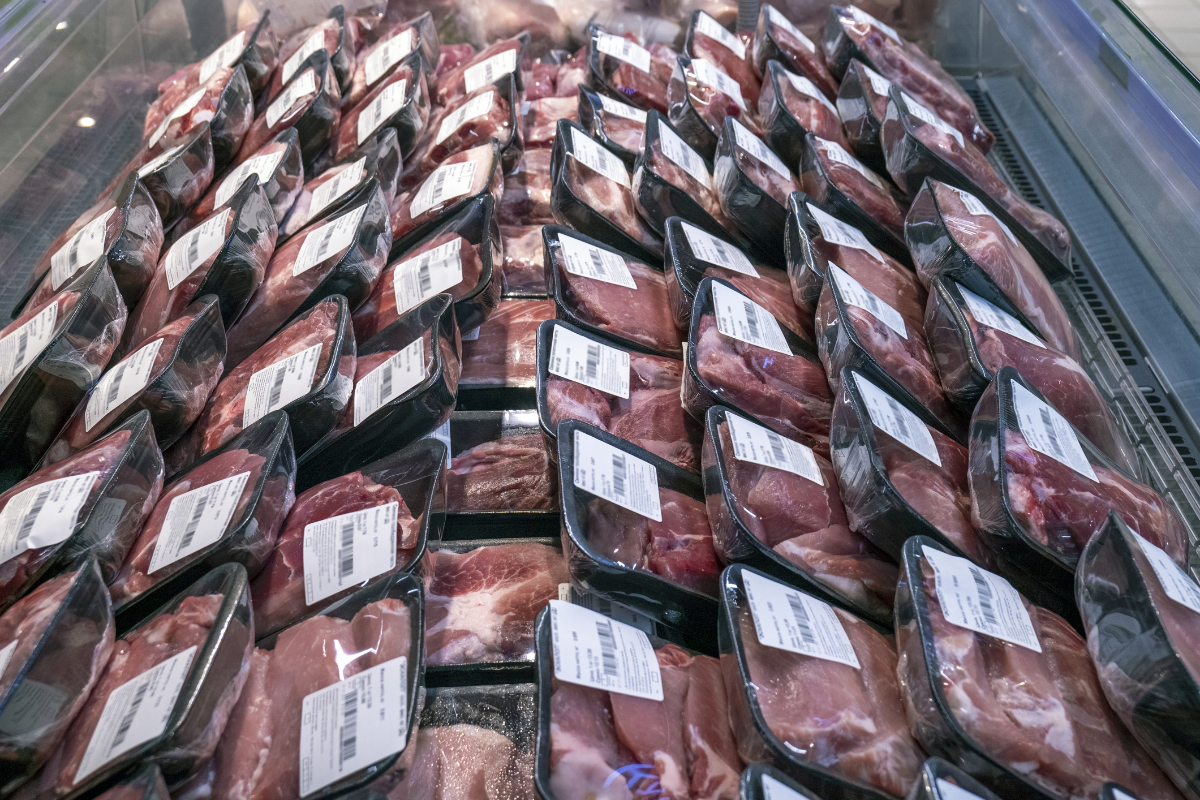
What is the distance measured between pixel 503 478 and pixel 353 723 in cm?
79

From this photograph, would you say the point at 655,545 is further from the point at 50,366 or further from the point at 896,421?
the point at 50,366

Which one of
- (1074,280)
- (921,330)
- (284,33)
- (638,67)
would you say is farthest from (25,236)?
(1074,280)

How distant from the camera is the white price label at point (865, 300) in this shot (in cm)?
197

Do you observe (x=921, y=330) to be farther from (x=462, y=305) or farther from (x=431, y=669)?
(x=431, y=669)

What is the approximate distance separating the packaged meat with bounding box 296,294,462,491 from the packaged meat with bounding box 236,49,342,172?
1393mm

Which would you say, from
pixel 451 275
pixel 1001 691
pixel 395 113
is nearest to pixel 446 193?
pixel 451 275

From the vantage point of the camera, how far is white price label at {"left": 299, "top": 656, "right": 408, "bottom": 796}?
4.01ft

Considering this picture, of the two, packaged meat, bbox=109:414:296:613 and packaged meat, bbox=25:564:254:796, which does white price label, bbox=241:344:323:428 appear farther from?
packaged meat, bbox=25:564:254:796

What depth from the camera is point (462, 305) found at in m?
2.13

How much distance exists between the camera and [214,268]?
2193 millimetres

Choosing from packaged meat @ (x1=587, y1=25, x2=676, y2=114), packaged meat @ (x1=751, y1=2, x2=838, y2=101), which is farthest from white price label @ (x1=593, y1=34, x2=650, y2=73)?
packaged meat @ (x1=751, y1=2, x2=838, y2=101)

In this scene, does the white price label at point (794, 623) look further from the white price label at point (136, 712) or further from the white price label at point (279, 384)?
the white price label at point (279, 384)

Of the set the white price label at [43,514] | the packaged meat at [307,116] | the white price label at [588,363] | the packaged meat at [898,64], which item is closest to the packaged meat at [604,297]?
the white price label at [588,363]

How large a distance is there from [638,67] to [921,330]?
1.73 meters
